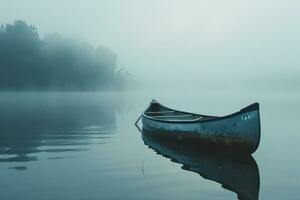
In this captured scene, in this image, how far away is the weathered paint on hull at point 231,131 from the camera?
17.3 metres

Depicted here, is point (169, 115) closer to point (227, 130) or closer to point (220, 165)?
point (227, 130)

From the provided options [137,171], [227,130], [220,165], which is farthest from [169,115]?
[137,171]

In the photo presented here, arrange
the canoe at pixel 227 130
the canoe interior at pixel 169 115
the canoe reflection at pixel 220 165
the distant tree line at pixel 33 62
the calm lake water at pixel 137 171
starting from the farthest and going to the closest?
the distant tree line at pixel 33 62
the canoe interior at pixel 169 115
the canoe at pixel 227 130
the canoe reflection at pixel 220 165
the calm lake water at pixel 137 171

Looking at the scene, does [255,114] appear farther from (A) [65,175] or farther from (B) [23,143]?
(B) [23,143]

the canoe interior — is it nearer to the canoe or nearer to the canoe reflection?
the canoe

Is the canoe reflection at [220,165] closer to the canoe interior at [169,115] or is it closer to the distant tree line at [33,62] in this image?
the canoe interior at [169,115]

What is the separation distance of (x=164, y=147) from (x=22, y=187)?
36.6ft

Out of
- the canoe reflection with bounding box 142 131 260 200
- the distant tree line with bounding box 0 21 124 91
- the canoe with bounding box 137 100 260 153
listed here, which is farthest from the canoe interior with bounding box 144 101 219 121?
the distant tree line with bounding box 0 21 124 91

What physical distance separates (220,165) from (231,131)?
2.19 metres

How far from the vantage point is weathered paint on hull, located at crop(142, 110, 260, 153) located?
17312 mm

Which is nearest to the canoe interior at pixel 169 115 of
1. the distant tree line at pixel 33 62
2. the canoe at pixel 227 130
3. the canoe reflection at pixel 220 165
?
the canoe at pixel 227 130

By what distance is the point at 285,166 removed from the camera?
1716 centimetres

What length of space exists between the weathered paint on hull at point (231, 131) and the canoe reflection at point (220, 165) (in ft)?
2.41

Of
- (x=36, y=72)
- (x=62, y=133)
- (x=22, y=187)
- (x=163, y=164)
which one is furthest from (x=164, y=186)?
(x=36, y=72)
